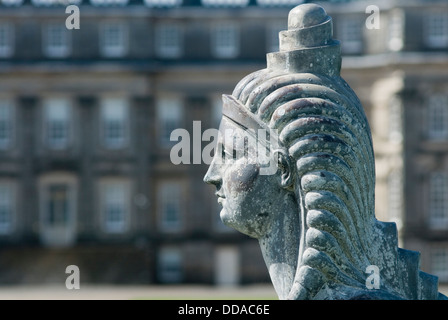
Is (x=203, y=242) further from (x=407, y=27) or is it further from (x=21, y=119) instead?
(x=407, y=27)

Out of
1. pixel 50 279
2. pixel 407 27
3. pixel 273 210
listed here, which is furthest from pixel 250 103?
pixel 407 27

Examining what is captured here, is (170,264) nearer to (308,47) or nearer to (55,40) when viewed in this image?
(55,40)

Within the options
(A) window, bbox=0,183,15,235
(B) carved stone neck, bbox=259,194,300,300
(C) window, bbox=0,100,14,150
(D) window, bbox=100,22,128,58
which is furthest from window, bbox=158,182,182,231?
(B) carved stone neck, bbox=259,194,300,300

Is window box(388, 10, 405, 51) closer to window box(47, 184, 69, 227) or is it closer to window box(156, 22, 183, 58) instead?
window box(156, 22, 183, 58)

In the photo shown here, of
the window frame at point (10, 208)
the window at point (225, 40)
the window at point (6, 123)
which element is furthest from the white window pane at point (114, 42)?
the window frame at point (10, 208)

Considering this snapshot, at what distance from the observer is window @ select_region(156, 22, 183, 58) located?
49000 millimetres

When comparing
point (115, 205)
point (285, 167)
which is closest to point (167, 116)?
point (115, 205)

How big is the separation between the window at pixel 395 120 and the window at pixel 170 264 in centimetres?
1243

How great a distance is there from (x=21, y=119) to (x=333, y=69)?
4298 centimetres

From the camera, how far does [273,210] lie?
19.4ft

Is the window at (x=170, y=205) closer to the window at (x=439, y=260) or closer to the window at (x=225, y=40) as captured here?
the window at (x=225, y=40)

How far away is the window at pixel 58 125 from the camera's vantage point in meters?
47.9

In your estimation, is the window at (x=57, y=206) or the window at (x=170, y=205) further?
Answer: the window at (x=170, y=205)

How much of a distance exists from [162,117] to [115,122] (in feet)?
8.05
